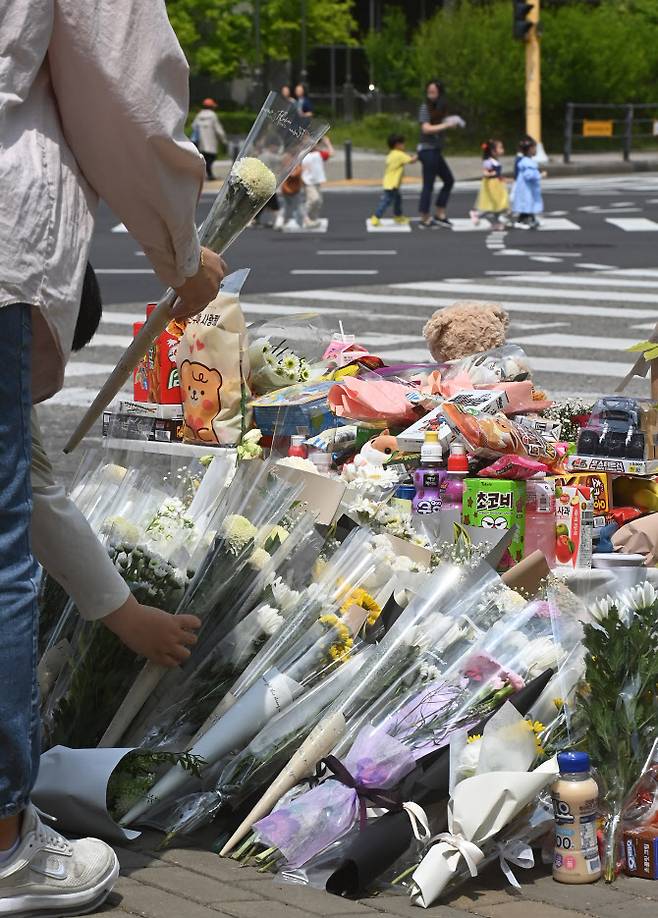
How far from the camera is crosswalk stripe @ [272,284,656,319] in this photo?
12.7m

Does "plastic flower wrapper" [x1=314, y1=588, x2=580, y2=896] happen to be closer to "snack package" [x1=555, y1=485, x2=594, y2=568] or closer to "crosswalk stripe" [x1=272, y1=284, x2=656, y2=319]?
"snack package" [x1=555, y1=485, x2=594, y2=568]

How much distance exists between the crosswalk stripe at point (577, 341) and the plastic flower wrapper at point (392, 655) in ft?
23.7

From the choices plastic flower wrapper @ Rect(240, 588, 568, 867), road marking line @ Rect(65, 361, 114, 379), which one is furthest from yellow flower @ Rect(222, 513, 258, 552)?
road marking line @ Rect(65, 361, 114, 379)

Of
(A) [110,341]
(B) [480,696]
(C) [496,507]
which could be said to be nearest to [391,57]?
(A) [110,341]

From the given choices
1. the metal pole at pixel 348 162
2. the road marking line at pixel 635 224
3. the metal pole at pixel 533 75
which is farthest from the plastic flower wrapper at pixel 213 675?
the metal pole at pixel 533 75

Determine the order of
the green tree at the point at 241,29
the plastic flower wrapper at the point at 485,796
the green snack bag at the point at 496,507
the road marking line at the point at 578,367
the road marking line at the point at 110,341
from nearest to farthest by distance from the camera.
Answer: the plastic flower wrapper at the point at 485,796 < the green snack bag at the point at 496,507 < the road marking line at the point at 578,367 < the road marking line at the point at 110,341 < the green tree at the point at 241,29

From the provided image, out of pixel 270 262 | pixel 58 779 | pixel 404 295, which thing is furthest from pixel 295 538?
pixel 270 262

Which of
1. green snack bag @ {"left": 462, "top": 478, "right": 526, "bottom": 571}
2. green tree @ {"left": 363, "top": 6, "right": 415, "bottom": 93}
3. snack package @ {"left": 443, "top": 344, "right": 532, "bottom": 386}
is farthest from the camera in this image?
green tree @ {"left": 363, "top": 6, "right": 415, "bottom": 93}

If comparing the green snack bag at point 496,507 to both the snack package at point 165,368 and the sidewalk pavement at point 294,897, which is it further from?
the sidewalk pavement at point 294,897

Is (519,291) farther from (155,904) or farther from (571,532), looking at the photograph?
(155,904)

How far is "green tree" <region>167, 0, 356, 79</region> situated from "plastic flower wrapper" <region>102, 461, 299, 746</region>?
1854 inches

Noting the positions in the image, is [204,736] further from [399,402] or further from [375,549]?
[399,402]

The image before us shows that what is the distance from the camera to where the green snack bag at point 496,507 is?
14.5 ft

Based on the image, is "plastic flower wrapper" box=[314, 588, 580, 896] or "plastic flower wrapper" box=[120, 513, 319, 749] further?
"plastic flower wrapper" box=[120, 513, 319, 749]
